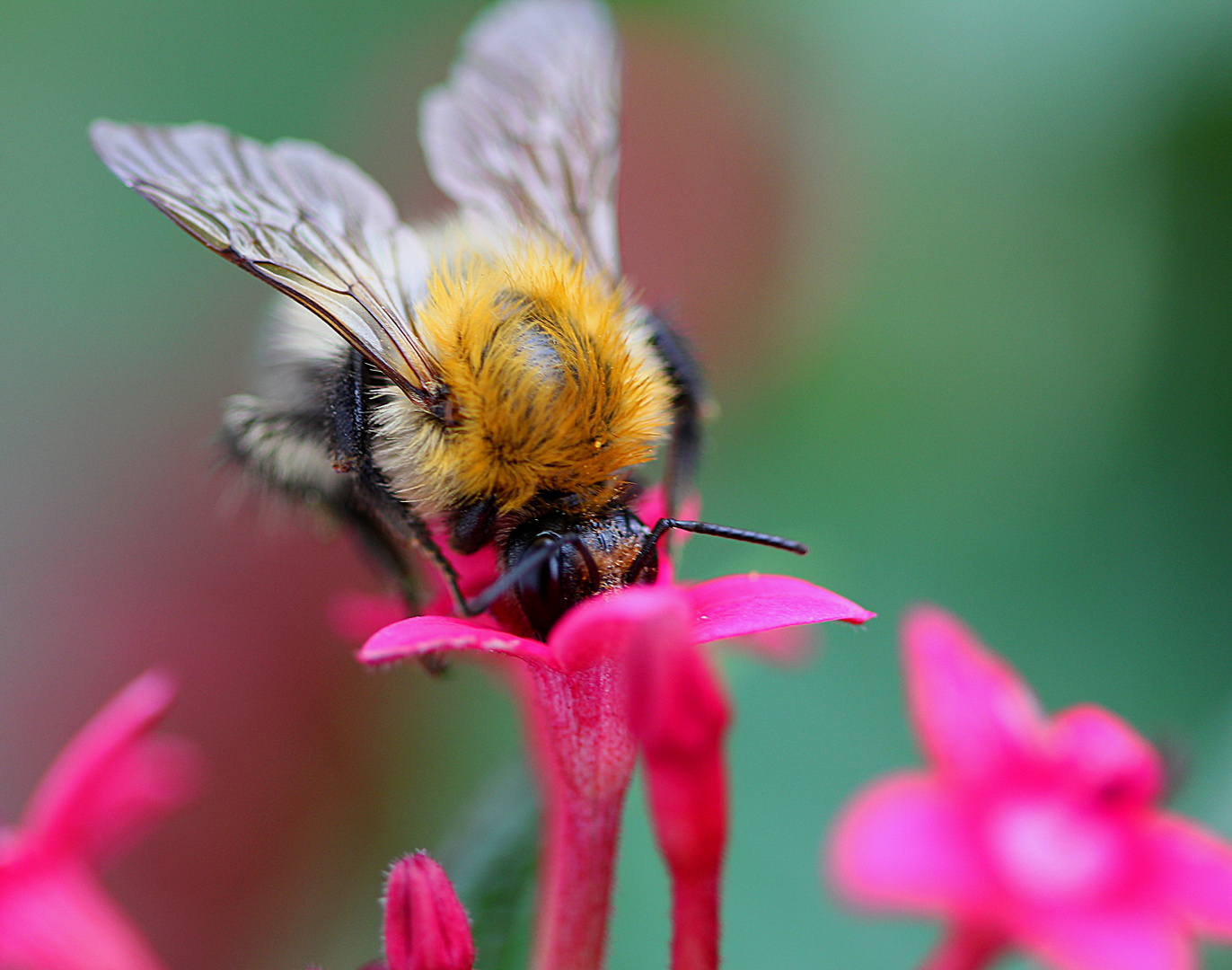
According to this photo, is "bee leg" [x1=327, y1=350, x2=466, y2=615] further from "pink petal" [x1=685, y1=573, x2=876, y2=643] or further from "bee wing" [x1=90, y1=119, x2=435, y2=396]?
"pink petal" [x1=685, y1=573, x2=876, y2=643]

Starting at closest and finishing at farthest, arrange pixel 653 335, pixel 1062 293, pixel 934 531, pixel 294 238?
pixel 294 238 < pixel 653 335 < pixel 934 531 < pixel 1062 293

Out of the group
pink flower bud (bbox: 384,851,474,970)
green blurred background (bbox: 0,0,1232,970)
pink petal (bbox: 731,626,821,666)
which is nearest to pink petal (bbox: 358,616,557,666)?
pink flower bud (bbox: 384,851,474,970)

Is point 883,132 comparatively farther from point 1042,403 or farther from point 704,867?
point 704,867

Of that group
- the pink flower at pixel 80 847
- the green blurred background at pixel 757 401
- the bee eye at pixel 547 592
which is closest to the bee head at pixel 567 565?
the bee eye at pixel 547 592

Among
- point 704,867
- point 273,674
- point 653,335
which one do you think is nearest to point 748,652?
point 653,335

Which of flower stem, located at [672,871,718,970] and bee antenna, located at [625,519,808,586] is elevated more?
bee antenna, located at [625,519,808,586]
